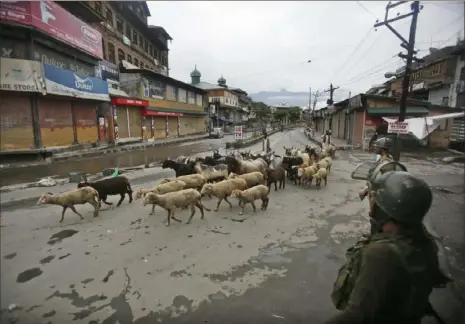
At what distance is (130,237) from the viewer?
16.2 feet

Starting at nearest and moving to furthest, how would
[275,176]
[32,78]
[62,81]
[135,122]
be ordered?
1. [32,78]
2. [62,81]
3. [275,176]
4. [135,122]

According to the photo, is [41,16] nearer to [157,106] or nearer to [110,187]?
[110,187]

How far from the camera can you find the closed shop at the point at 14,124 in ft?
5.76

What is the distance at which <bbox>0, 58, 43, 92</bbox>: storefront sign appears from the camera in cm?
162

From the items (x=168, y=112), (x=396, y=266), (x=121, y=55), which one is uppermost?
(x=121, y=55)

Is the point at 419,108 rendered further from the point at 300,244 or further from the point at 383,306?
the point at 383,306

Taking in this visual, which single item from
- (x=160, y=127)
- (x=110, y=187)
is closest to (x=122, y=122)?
(x=160, y=127)

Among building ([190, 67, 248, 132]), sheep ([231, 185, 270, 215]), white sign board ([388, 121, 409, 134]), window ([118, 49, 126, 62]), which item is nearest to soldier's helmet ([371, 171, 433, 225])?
sheep ([231, 185, 270, 215])

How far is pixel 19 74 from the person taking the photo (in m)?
1.73

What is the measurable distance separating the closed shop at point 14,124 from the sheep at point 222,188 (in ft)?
15.9

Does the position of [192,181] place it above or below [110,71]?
below

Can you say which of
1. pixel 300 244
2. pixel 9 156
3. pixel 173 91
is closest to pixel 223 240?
pixel 300 244

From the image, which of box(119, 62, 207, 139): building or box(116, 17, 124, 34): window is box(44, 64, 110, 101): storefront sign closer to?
box(116, 17, 124, 34): window

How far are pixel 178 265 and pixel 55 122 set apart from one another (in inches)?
101
